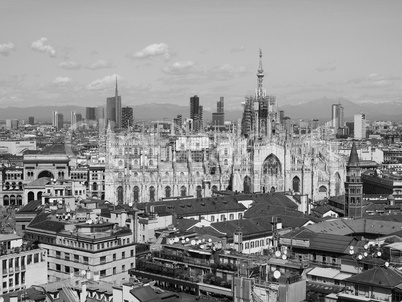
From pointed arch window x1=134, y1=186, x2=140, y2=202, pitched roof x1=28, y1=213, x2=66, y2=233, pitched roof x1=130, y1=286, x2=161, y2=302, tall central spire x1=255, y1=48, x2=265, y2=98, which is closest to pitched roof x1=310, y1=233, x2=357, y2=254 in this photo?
pitched roof x1=130, y1=286, x2=161, y2=302

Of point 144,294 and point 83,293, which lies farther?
point 83,293

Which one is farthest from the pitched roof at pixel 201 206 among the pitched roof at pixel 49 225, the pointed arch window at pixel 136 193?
the pointed arch window at pixel 136 193

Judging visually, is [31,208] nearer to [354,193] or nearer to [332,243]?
[354,193]

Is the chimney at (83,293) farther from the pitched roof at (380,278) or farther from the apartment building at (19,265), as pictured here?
the pitched roof at (380,278)

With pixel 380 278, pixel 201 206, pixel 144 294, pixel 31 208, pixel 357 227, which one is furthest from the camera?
pixel 201 206

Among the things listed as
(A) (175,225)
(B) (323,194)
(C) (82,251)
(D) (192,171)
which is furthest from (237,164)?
(C) (82,251)

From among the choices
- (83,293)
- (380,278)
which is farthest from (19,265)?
(380,278)

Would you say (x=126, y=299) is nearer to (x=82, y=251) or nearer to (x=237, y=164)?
(x=82, y=251)

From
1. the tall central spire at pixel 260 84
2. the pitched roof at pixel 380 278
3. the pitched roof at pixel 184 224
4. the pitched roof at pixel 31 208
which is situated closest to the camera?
the pitched roof at pixel 380 278
